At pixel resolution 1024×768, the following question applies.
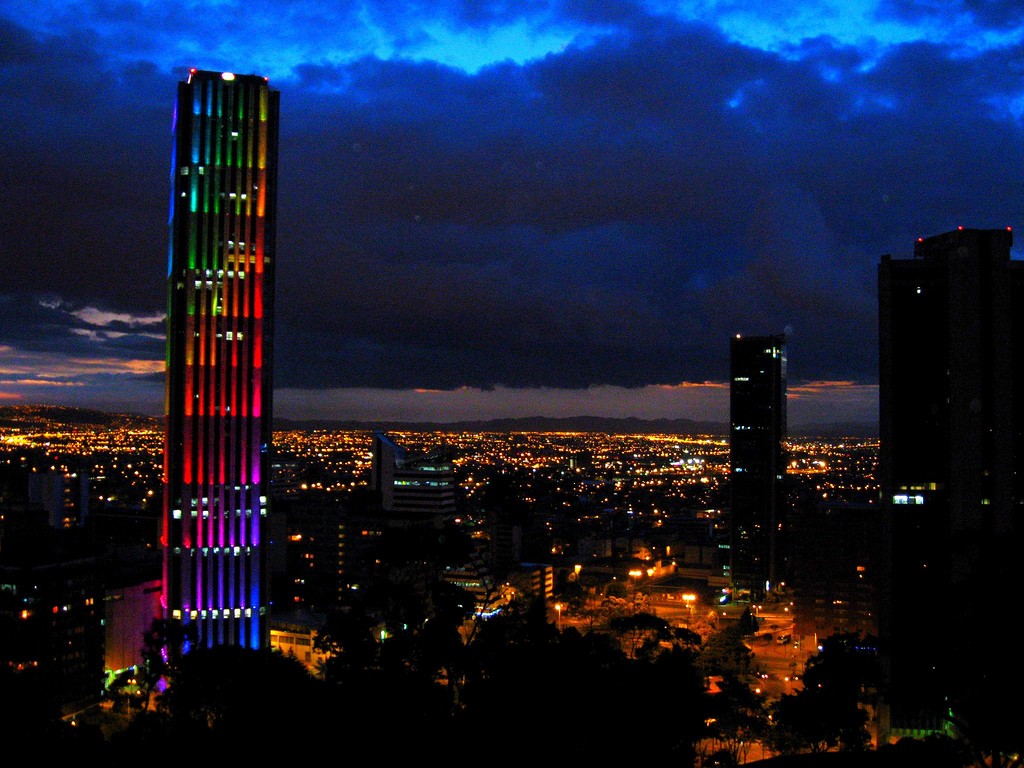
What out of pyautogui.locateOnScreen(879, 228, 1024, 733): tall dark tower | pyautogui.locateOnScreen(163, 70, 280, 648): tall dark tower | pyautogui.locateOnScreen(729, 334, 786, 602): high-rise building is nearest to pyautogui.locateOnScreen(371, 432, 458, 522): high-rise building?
pyautogui.locateOnScreen(729, 334, 786, 602): high-rise building

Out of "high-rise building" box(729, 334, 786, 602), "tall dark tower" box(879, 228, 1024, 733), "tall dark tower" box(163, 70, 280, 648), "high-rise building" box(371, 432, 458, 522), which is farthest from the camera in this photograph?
"high-rise building" box(371, 432, 458, 522)

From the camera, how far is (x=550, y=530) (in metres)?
80.2

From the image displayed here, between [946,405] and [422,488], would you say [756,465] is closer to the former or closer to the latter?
[422,488]

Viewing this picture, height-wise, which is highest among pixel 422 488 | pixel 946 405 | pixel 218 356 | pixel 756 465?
pixel 218 356

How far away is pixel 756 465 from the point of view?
67.9 metres

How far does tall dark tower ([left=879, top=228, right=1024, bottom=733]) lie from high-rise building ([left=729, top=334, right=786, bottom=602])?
32075mm

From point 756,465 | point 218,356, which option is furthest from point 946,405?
point 756,465

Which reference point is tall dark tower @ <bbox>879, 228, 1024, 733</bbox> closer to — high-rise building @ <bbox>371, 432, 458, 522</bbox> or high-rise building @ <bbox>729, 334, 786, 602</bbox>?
high-rise building @ <bbox>729, 334, 786, 602</bbox>

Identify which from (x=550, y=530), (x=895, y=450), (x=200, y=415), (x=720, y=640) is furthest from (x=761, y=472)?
(x=200, y=415)

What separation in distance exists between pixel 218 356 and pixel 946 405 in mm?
23882

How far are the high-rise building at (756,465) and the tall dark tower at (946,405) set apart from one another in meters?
32.1

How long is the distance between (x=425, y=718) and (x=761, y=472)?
Answer: 5438 centimetres

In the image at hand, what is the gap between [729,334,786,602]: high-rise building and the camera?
207 feet

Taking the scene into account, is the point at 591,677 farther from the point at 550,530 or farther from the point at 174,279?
the point at 550,530
